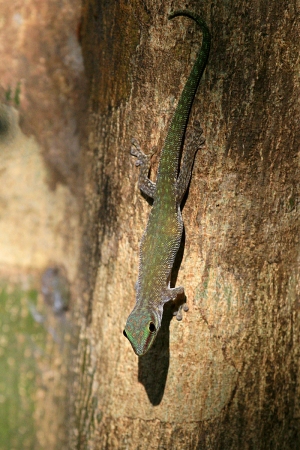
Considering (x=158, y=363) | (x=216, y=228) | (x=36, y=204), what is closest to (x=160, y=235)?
(x=216, y=228)

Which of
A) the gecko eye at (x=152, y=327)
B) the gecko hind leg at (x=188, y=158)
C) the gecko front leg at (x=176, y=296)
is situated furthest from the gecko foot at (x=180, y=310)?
the gecko hind leg at (x=188, y=158)

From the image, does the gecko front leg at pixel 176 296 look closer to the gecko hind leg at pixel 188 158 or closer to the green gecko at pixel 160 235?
the green gecko at pixel 160 235

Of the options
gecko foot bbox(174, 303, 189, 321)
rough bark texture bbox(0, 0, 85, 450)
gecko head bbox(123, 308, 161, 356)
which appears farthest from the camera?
rough bark texture bbox(0, 0, 85, 450)

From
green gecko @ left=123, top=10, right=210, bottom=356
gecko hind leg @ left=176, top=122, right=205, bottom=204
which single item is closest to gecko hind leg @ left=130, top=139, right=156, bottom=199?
green gecko @ left=123, top=10, right=210, bottom=356

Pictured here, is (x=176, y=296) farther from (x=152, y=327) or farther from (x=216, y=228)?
(x=216, y=228)

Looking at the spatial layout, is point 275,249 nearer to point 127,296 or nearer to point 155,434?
point 127,296

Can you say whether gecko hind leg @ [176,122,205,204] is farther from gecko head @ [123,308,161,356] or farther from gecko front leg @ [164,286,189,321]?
gecko head @ [123,308,161,356]

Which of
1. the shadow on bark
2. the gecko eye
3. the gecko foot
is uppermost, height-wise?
the gecko foot
